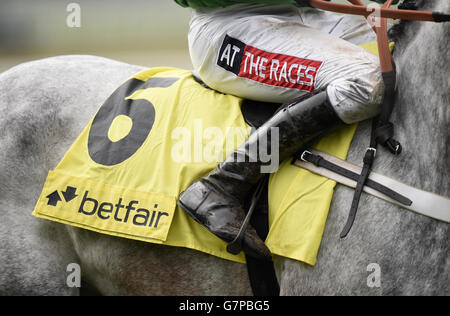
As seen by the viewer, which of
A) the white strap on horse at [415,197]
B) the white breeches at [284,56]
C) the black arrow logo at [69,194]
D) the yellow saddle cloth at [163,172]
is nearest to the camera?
the white strap on horse at [415,197]

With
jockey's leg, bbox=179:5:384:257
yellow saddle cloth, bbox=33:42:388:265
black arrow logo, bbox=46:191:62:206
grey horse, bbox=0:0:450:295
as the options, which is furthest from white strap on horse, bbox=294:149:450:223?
black arrow logo, bbox=46:191:62:206

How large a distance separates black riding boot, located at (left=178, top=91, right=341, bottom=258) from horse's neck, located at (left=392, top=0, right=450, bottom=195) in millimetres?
341

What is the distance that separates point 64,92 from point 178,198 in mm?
1165

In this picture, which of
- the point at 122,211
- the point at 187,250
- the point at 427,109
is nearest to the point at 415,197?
the point at 427,109

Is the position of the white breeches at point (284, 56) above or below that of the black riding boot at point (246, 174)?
above

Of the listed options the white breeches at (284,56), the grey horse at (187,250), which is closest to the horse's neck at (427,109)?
the grey horse at (187,250)

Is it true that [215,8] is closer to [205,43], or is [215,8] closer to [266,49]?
[205,43]

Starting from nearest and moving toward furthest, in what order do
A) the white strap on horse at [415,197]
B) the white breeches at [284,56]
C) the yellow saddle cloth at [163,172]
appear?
the white strap on horse at [415,197] < the white breeches at [284,56] < the yellow saddle cloth at [163,172]

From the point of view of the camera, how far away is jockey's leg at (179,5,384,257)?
8.75 ft

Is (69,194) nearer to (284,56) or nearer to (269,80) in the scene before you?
(269,80)

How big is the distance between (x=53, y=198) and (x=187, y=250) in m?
0.87

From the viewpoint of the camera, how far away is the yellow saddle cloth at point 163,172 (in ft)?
9.11

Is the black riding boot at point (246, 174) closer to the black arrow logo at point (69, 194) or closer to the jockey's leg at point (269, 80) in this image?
the jockey's leg at point (269, 80)

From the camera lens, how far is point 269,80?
291cm
